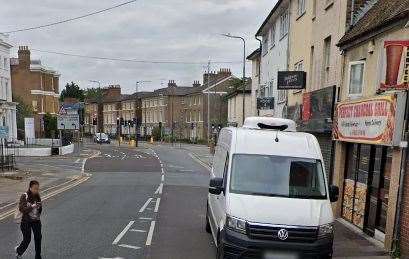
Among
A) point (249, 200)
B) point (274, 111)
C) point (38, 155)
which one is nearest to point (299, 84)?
point (274, 111)

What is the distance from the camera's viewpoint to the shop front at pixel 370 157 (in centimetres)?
917

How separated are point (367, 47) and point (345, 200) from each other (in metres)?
4.34

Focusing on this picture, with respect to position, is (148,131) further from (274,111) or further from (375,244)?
(375,244)

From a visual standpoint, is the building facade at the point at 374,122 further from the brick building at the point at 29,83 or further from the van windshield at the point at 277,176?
the brick building at the point at 29,83

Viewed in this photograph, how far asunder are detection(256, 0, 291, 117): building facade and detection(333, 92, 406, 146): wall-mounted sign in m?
9.19

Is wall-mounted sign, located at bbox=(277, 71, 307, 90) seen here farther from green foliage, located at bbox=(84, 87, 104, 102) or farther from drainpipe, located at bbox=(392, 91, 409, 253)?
green foliage, located at bbox=(84, 87, 104, 102)

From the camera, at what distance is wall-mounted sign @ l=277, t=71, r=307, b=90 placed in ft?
56.5

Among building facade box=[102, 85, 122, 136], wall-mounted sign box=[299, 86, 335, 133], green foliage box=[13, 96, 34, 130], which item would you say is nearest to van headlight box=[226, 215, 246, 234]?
wall-mounted sign box=[299, 86, 335, 133]

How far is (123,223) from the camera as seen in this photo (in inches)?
492

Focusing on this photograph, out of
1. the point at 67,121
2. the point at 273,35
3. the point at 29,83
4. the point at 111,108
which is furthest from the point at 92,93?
the point at 273,35

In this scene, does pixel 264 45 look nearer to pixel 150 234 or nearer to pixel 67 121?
pixel 67 121

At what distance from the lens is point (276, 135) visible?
8.70m

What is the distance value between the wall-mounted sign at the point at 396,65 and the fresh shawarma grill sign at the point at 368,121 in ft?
1.11

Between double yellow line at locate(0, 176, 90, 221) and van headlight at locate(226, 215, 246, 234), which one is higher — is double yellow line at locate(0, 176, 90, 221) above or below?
below
